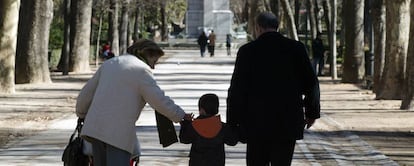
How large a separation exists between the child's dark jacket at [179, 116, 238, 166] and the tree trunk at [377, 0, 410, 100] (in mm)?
17492

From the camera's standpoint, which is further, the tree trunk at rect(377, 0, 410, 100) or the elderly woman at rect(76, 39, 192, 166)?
the tree trunk at rect(377, 0, 410, 100)

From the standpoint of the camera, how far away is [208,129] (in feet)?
27.6

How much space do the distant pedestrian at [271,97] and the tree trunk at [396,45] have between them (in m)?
17.0

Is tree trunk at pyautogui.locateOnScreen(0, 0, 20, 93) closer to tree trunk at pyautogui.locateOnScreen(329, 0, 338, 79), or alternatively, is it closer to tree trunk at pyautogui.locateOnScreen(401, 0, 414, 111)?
tree trunk at pyautogui.locateOnScreen(401, 0, 414, 111)

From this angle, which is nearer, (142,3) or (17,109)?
(17,109)

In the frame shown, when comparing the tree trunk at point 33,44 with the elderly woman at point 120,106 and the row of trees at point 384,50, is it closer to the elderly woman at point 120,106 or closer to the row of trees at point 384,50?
the row of trees at point 384,50

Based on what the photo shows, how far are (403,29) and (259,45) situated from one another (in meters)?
17.3

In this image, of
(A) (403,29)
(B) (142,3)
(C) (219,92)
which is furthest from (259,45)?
(B) (142,3)

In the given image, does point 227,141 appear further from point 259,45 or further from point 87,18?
point 87,18

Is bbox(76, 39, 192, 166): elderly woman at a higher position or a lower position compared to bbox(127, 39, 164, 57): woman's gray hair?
lower

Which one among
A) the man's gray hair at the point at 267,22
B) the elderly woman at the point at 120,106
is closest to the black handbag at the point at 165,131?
the elderly woman at the point at 120,106

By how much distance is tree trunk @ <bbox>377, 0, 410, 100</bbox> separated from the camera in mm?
25422

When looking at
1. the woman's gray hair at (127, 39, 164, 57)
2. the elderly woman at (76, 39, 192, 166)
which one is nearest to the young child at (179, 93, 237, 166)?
the elderly woman at (76, 39, 192, 166)

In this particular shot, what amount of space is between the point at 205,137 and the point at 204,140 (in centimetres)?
2
